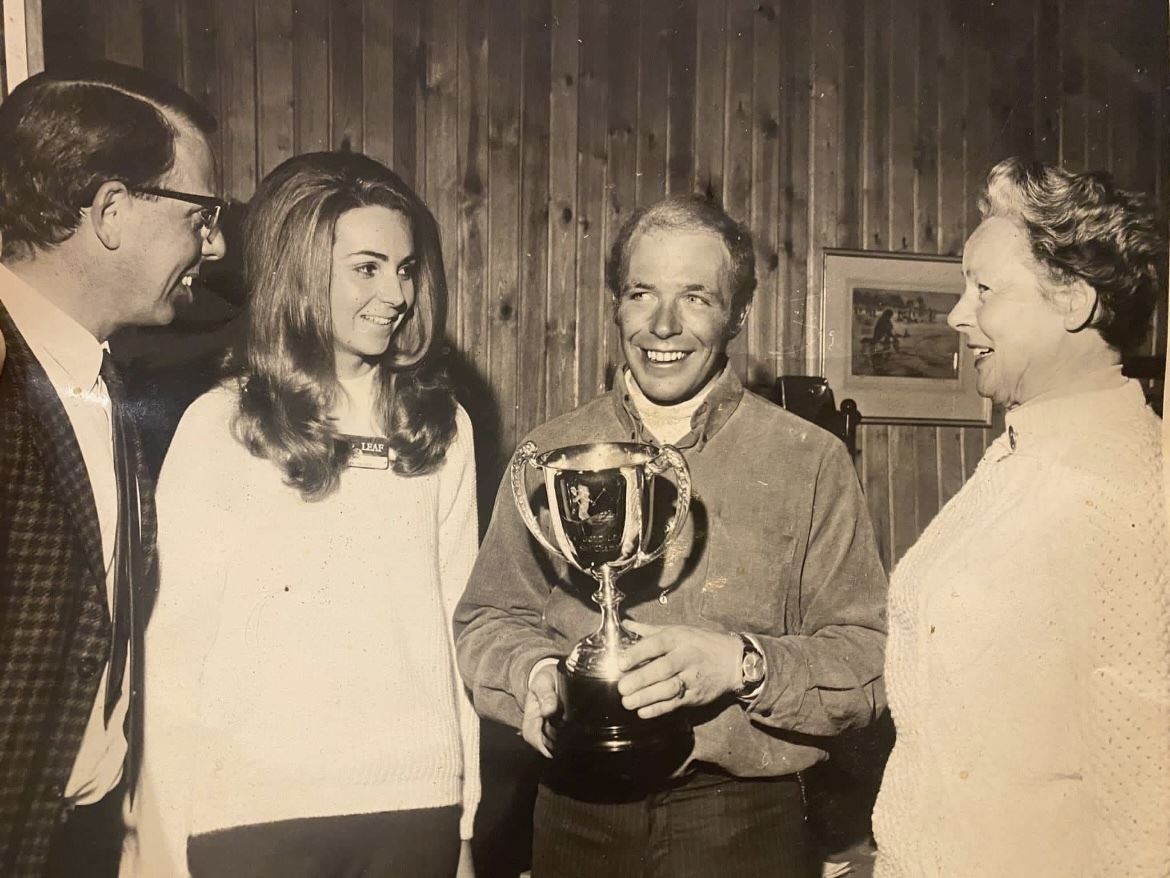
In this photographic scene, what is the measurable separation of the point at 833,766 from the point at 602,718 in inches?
13.5

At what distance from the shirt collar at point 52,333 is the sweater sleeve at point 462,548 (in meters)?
0.44

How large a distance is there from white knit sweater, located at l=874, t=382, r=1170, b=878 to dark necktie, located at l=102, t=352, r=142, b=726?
0.95 m

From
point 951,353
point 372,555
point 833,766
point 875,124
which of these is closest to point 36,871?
point 372,555

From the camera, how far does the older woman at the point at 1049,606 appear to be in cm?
100

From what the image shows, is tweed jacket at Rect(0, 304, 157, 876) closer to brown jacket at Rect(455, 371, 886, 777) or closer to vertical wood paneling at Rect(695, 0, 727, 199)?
brown jacket at Rect(455, 371, 886, 777)

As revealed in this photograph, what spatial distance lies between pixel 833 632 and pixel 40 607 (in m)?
0.95

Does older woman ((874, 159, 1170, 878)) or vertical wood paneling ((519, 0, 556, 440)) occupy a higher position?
vertical wood paneling ((519, 0, 556, 440))

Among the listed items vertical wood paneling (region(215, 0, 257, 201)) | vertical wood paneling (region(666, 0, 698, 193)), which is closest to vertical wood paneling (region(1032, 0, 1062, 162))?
vertical wood paneling (region(666, 0, 698, 193))

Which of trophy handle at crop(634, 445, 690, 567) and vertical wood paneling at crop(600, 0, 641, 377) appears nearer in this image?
trophy handle at crop(634, 445, 690, 567)

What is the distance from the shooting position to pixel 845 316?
1202 millimetres

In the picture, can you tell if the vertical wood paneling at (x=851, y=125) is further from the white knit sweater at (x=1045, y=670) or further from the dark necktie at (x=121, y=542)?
the dark necktie at (x=121, y=542)

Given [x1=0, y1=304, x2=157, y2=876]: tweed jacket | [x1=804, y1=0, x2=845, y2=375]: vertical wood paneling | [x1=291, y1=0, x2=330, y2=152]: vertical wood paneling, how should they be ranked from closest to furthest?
[x1=0, y1=304, x2=157, y2=876]: tweed jacket → [x1=291, y1=0, x2=330, y2=152]: vertical wood paneling → [x1=804, y1=0, x2=845, y2=375]: vertical wood paneling

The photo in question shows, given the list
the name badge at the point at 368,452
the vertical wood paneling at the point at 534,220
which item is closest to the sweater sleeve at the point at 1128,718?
the vertical wood paneling at the point at 534,220

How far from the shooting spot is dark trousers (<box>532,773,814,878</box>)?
3.47 feet
